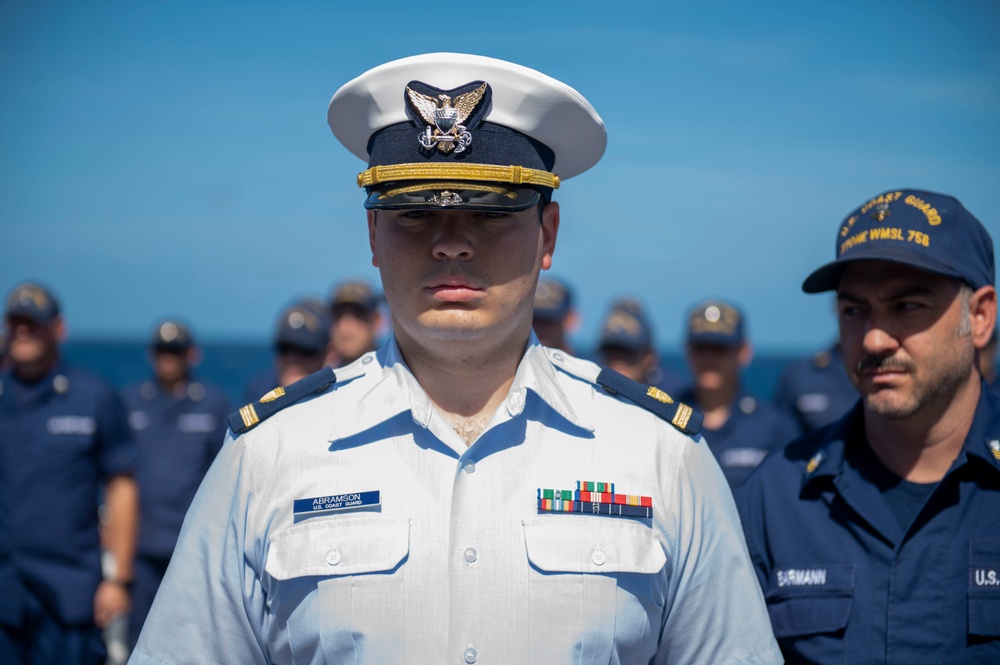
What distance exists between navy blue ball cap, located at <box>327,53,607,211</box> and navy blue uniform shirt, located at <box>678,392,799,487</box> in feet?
11.7

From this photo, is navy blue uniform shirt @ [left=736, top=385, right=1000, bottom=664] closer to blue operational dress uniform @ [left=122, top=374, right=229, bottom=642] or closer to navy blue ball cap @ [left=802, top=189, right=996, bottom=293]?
navy blue ball cap @ [left=802, top=189, right=996, bottom=293]

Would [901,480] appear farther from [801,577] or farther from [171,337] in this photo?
[171,337]

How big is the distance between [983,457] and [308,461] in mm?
1842

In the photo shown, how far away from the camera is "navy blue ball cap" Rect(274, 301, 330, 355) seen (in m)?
6.78

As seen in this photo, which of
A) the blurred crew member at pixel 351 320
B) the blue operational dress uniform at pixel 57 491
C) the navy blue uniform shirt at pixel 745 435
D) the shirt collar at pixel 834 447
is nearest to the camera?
the shirt collar at pixel 834 447

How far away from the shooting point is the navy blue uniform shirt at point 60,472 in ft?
18.8

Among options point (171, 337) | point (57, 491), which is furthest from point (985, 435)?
point (171, 337)

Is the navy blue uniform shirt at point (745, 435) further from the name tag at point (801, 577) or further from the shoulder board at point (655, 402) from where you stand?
the shoulder board at point (655, 402)

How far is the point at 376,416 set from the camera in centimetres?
248

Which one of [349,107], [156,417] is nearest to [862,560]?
[349,107]

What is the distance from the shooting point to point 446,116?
8.04 feet

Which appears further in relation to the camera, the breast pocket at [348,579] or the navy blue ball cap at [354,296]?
the navy blue ball cap at [354,296]

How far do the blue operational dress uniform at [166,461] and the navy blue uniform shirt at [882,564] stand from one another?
5.63 meters

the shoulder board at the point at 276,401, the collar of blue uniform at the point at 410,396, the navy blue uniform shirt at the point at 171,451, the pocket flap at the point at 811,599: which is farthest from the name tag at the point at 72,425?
the pocket flap at the point at 811,599
